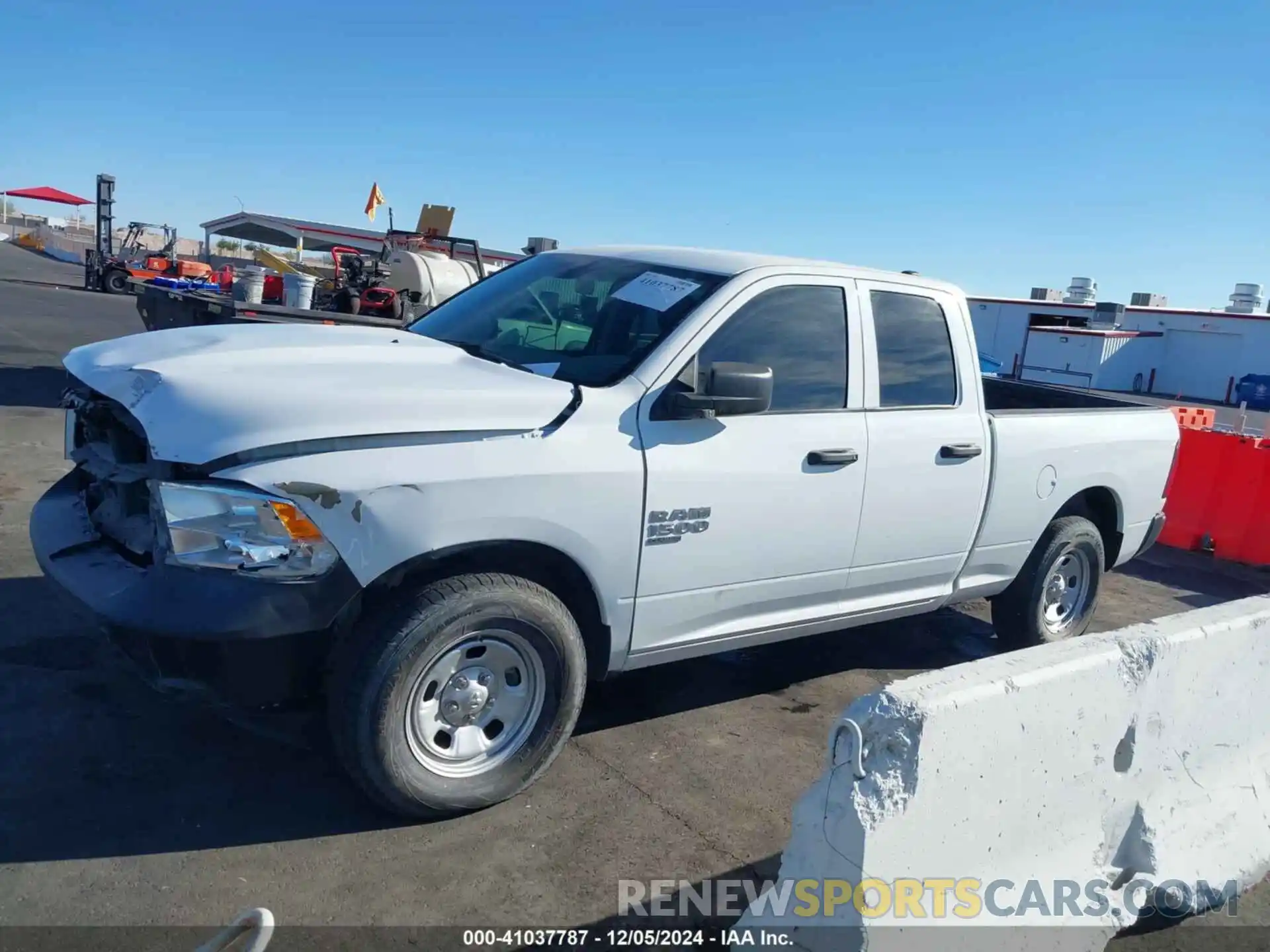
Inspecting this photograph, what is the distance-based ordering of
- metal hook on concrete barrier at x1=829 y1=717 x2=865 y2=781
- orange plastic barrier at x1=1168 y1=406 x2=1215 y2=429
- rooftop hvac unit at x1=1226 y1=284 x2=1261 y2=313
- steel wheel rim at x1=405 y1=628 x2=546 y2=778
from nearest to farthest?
metal hook on concrete barrier at x1=829 y1=717 x2=865 y2=781 → steel wheel rim at x1=405 y1=628 x2=546 y2=778 → orange plastic barrier at x1=1168 y1=406 x2=1215 y2=429 → rooftop hvac unit at x1=1226 y1=284 x2=1261 y2=313

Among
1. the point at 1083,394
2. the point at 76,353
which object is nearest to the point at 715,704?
the point at 76,353

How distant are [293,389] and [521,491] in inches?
31.5

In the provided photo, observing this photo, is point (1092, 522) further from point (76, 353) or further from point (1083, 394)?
point (76, 353)

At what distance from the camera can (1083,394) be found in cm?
664

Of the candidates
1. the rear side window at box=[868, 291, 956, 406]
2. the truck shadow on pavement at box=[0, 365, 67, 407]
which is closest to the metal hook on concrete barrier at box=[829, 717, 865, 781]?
the rear side window at box=[868, 291, 956, 406]

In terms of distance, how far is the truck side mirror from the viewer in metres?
3.61

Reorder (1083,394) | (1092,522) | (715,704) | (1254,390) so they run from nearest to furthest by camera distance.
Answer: (715,704), (1092,522), (1083,394), (1254,390)

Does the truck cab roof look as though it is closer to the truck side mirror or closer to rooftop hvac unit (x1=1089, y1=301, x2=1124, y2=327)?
the truck side mirror

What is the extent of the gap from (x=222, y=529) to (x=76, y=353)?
1.50 metres

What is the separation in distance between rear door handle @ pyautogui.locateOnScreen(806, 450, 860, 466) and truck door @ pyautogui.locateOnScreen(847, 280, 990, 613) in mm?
131

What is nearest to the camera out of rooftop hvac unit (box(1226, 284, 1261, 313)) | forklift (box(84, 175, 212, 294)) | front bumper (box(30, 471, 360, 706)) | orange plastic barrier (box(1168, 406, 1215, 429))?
front bumper (box(30, 471, 360, 706))

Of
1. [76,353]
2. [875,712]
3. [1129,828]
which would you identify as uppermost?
[76,353]

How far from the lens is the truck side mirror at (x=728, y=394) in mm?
3613

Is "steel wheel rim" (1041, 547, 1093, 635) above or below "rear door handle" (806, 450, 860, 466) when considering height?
below
